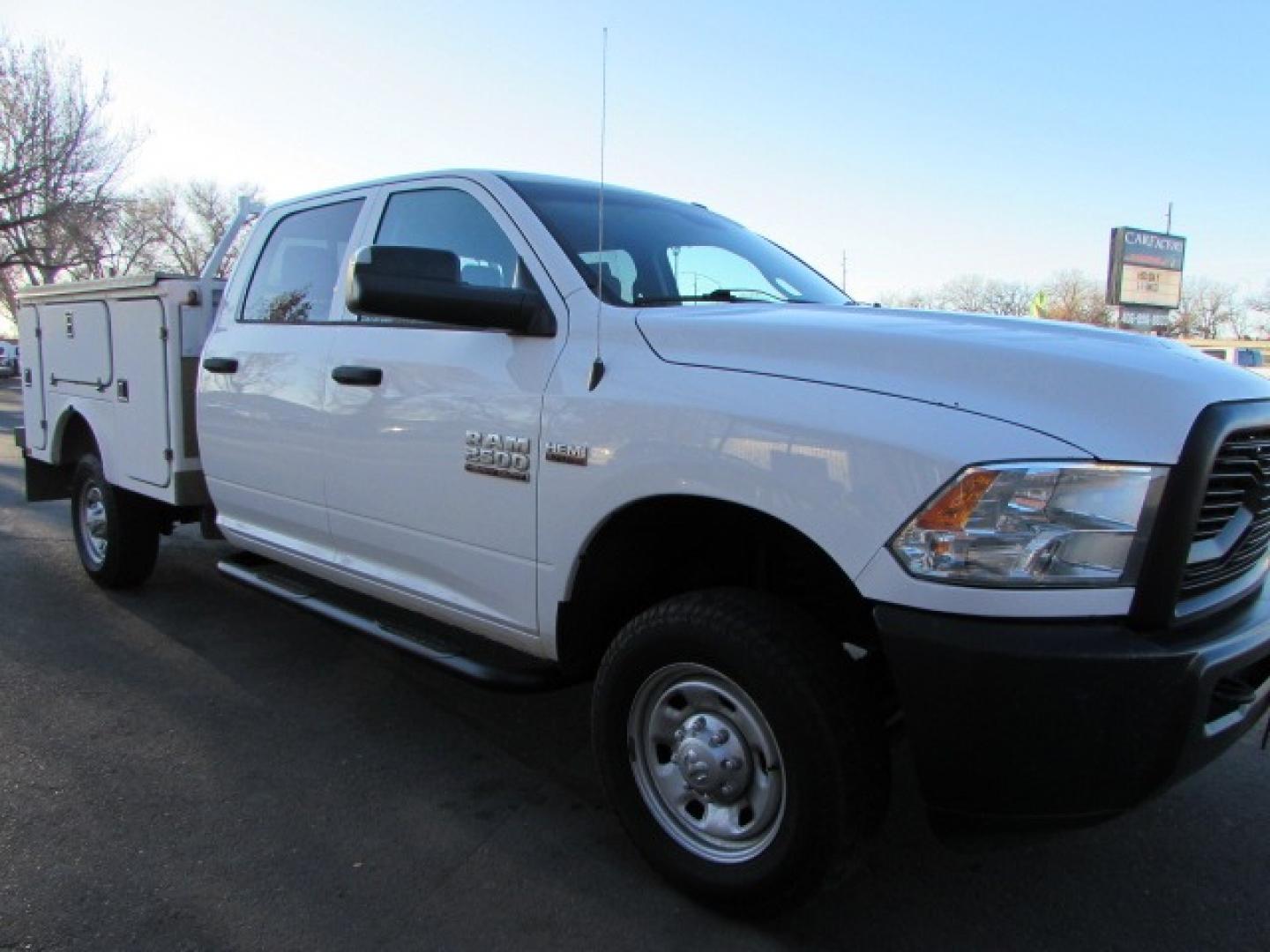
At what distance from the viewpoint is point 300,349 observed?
382 cm

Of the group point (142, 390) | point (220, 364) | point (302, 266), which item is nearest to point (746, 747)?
point (302, 266)

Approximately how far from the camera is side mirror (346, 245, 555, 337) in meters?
2.71

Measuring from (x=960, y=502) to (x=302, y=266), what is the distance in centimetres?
317

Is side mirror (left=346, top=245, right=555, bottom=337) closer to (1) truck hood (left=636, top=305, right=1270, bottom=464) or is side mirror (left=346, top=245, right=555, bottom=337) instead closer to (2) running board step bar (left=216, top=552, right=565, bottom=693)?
(1) truck hood (left=636, top=305, right=1270, bottom=464)

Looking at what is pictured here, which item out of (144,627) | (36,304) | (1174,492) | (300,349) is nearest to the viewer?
(1174,492)

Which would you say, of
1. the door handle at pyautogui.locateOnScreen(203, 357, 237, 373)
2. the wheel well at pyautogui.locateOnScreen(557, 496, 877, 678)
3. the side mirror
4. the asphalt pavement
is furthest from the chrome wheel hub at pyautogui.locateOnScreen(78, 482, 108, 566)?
the wheel well at pyautogui.locateOnScreen(557, 496, 877, 678)

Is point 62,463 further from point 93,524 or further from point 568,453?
point 568,453

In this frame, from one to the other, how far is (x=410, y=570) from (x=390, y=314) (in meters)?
0.98

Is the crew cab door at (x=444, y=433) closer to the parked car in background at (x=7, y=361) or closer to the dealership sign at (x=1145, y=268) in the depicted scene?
the dealership sign at (x=1145, y=268)

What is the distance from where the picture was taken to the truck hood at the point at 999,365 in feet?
6.46

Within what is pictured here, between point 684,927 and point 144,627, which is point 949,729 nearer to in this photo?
point 684,927

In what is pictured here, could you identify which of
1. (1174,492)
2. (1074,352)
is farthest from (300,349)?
(1174,492)

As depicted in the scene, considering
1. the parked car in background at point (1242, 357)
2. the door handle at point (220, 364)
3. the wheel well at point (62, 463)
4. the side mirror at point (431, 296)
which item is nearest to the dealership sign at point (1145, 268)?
the parked car in background at point (1242, 357)

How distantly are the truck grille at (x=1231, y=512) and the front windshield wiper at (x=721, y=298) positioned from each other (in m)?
1.43
